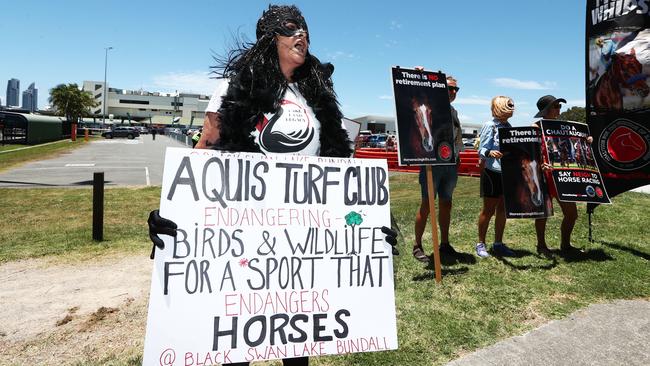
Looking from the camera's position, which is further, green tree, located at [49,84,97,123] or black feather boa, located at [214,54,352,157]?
green tree, located at [49,84,97,123]

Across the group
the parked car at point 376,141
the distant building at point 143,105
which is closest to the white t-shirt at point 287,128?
the parked car at point 376,141

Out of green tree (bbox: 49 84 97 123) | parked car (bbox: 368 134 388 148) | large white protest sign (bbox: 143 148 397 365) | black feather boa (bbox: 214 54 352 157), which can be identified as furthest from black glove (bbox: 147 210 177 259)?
green tree (bbox: 49 84 97 123)

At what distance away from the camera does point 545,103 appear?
5.28 meters

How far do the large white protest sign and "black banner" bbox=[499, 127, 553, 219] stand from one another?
10.8 ft

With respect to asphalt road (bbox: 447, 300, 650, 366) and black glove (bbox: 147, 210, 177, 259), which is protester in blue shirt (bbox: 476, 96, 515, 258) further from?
black glove (bbox: 147, 210, 177, 259)

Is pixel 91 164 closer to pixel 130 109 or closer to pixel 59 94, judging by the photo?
pixel 59 94

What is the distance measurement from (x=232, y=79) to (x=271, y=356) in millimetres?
1355

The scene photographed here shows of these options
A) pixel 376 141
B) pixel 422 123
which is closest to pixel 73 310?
pixel 422 123

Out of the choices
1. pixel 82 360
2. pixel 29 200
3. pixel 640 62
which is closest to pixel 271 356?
pixel 82 360

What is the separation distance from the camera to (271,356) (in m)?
1.81

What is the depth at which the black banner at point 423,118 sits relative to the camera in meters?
4.23

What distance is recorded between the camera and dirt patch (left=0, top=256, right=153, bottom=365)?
117 inches

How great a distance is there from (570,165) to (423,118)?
6.91 feet

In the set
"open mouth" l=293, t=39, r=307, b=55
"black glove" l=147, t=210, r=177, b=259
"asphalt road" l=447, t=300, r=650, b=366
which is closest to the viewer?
"black glove" l=147, t=210, r=177, b=259
